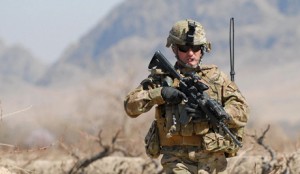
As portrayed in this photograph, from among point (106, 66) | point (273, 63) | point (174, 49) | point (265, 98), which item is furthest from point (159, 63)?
point (106, 66)

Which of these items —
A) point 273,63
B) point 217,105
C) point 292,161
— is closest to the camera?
point 217,105

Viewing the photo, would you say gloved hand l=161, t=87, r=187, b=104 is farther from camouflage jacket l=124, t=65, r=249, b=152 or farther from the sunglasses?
the sunglasses

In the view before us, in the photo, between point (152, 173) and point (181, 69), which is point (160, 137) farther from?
point (152, 173)

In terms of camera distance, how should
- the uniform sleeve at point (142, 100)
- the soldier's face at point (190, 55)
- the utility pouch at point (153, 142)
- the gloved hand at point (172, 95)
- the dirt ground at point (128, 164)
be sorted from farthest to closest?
1. the dirt ground at point (128, 164)
2. the utility pouch at point (153, 142)
3. the soldier's face at point (190, 55)
4. the uniform sleeve at point (142, 100)
5. the gloved hand at point (172, 95)

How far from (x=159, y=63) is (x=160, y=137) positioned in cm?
48

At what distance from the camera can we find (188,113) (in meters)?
5.72

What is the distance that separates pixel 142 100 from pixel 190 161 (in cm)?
50

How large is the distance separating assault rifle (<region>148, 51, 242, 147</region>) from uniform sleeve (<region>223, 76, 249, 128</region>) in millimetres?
75

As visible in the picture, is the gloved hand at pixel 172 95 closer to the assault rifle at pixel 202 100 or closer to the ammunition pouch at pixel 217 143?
the assault rifle at pixel 202 100

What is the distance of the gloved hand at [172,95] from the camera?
5641mm

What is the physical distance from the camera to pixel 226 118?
569 cm

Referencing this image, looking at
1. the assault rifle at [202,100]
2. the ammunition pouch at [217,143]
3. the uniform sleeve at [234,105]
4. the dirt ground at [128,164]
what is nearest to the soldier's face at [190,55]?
the assault rifle at [202,100]

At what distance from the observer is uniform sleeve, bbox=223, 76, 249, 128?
5801mm

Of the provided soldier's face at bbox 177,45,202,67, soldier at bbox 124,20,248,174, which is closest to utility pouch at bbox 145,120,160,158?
soldier at bbox 124,20,248,174
